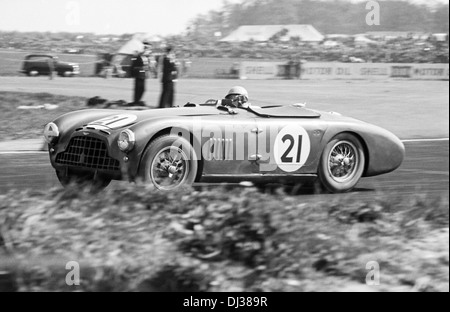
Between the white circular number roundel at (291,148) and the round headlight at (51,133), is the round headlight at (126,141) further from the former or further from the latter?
the white circular number roundel at (291,148)

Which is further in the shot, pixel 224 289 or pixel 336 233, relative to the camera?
pixel 336 233

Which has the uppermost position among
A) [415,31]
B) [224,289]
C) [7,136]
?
[415,31]

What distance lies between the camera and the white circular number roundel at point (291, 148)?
26.5 ft

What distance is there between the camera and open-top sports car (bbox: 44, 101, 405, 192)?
774 cm

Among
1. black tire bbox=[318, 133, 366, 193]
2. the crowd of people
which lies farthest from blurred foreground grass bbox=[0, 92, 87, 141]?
black tire bbox=[318, 133, 366, 193]

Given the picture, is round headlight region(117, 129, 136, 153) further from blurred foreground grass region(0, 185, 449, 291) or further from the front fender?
blurred foreground grass region(0, 185, 449, 291)

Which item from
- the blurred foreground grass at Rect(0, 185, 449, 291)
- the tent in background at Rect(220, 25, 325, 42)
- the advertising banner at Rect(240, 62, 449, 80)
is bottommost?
the blurred foreground grass at Rect(0, 185, 449, 291)

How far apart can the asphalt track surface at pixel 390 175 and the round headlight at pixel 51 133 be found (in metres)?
0.33

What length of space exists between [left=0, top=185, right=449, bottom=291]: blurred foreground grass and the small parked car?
132 centimetres

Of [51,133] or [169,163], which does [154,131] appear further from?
[51,133]

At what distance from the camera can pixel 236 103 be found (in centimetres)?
831

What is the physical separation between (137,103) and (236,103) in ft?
2.69
